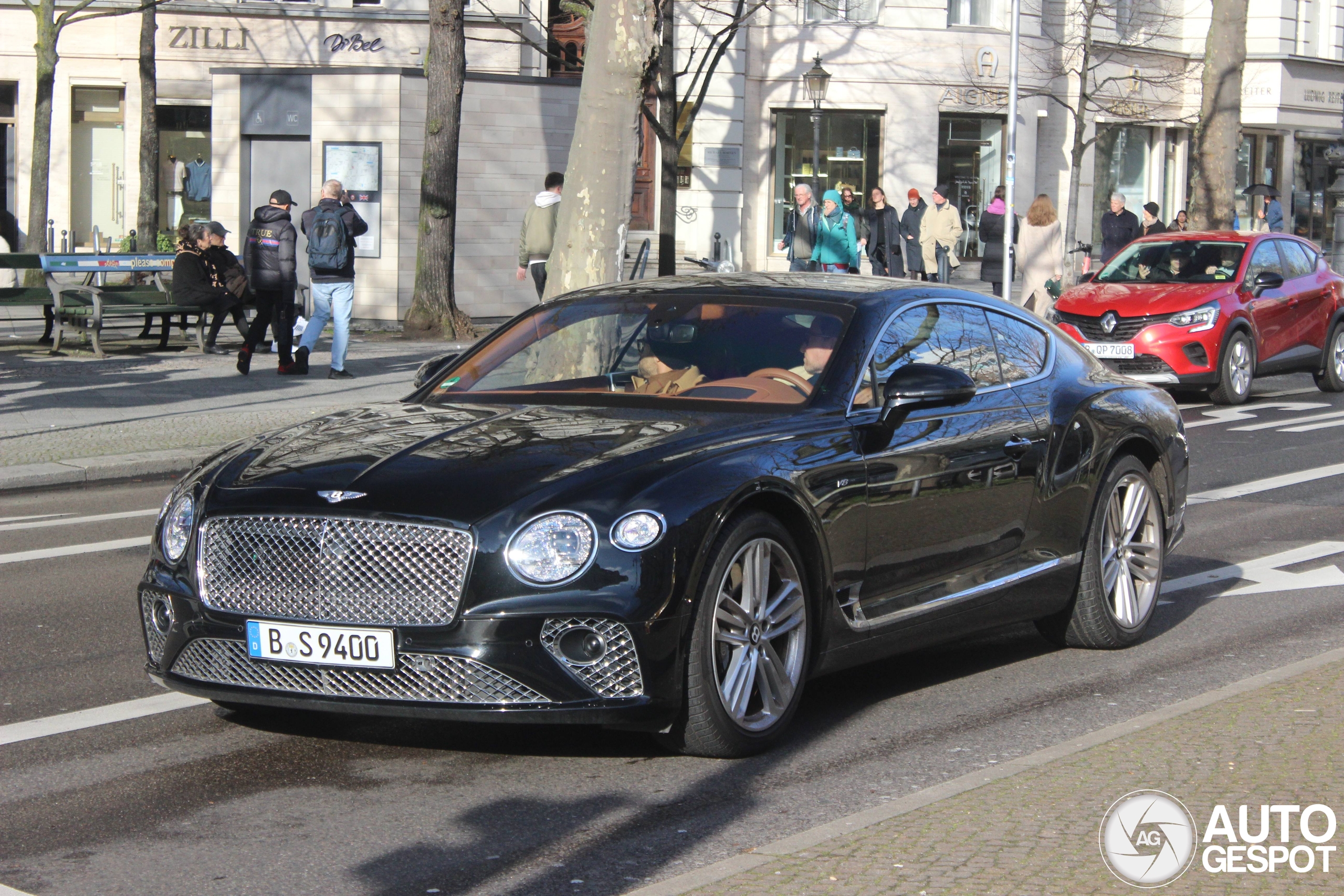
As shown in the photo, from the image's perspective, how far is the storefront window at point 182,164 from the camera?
3700 centimetres

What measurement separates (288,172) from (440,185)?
13.5 ft

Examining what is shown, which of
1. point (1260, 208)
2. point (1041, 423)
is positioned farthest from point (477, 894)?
point (1260, 208)

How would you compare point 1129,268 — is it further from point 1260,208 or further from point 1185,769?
point 1260,208

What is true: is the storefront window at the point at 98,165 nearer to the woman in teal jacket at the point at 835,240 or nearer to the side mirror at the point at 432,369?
the woman in teal jacket at the point at 835,240

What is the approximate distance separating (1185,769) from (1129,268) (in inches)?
571

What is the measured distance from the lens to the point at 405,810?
501 centimetres

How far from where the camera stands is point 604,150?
14.4 m

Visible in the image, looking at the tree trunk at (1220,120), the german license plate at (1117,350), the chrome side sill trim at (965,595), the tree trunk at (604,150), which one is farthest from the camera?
the tree trunk at (1220,120)

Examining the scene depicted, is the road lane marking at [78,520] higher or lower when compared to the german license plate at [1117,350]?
lower

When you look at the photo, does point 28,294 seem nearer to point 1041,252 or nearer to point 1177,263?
point 1041,252

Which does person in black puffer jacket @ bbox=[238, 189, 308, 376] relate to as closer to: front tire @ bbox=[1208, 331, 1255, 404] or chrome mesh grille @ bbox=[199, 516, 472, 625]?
front tire @ bbox=[1208, 331, 1255, 404]

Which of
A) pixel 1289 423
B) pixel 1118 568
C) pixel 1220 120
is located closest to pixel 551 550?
pixel 1118 568

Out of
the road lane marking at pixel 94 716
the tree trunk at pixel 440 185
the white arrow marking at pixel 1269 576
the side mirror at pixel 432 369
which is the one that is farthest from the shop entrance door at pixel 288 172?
the road lane marking at pixel 94 716

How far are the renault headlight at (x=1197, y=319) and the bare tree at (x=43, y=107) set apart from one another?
1566cm
